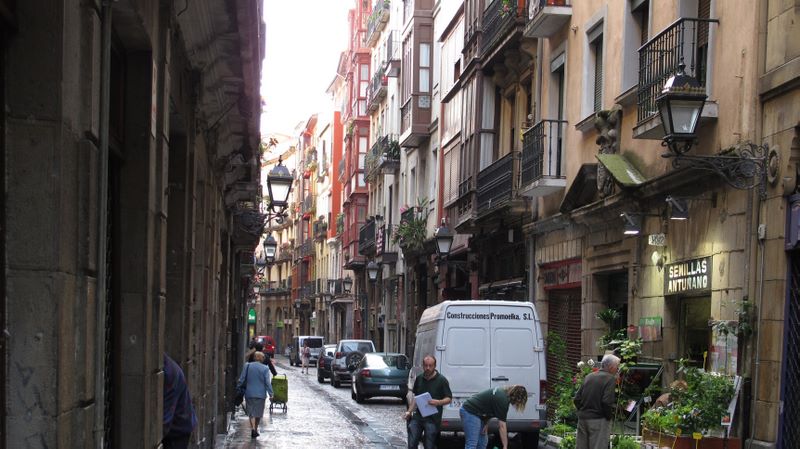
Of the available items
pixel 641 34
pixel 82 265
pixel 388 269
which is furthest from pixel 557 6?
pixel 388 269

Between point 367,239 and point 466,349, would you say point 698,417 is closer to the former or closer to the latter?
point 466,349

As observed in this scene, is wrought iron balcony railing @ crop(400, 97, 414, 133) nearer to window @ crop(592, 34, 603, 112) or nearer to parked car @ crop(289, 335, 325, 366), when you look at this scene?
parked car @ crop(289, 335, 325, 366)

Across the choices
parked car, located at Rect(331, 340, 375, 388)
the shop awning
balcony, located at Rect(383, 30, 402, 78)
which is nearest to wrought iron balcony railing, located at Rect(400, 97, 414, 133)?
balcony, located at Rect(383, 30, 402, 78)

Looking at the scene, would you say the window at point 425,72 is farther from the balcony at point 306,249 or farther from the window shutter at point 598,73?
the balcony at point 306,249

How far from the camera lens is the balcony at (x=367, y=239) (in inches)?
2112

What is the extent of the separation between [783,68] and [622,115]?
20.6 ft

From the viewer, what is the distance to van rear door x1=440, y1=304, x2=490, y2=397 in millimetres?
17859

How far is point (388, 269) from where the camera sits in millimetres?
50281

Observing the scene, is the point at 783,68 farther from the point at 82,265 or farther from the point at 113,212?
the point at 82,265

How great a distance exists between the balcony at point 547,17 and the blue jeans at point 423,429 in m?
10.3

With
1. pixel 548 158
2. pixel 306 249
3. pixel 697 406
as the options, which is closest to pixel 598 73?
pixel 548 158

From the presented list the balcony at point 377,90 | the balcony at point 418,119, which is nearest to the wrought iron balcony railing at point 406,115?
the balcony at point 418,119

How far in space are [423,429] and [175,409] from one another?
6884 mm

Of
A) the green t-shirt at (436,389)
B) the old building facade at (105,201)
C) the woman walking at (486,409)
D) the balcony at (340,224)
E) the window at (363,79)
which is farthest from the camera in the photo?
the balcony at (340,224)
